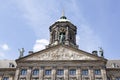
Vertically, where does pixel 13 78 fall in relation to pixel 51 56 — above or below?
below

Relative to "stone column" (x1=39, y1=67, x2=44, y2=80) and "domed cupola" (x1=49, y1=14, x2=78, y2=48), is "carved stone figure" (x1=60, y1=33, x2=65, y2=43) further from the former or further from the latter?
"stone column" (x1=39, y1=67, x2=44, y2=80)

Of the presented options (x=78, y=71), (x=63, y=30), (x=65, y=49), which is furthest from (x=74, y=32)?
(x=78, y=71)

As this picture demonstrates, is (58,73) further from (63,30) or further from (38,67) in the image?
(63,30)

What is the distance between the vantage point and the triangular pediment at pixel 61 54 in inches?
1788

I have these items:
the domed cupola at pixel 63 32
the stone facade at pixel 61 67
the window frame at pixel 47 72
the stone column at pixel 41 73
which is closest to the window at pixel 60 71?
the stone facade at pixel 61 67

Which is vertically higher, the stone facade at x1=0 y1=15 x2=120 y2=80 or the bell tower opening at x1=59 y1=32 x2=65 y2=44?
the bell tower opening at x1=59 y1=32 x2=65 y2=44

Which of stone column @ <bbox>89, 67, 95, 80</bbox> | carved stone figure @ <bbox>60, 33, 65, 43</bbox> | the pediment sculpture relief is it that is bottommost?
stone column @ <bbox>89, 67, 95, 80</bbox>

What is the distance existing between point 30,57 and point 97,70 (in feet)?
41.1

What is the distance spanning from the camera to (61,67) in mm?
44656

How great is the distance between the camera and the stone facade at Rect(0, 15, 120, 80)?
43844mm

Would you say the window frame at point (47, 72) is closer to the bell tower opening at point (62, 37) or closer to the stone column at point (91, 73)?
→ the bell tower opening at point (62, 37)

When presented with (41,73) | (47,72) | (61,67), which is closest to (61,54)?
(61,67)

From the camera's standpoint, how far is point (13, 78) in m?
46.7

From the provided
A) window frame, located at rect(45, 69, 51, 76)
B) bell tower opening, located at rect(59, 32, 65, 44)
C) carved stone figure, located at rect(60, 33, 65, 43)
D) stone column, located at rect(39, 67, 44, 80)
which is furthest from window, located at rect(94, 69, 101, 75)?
stone column, located at rect(39, 67, 44, 80)
